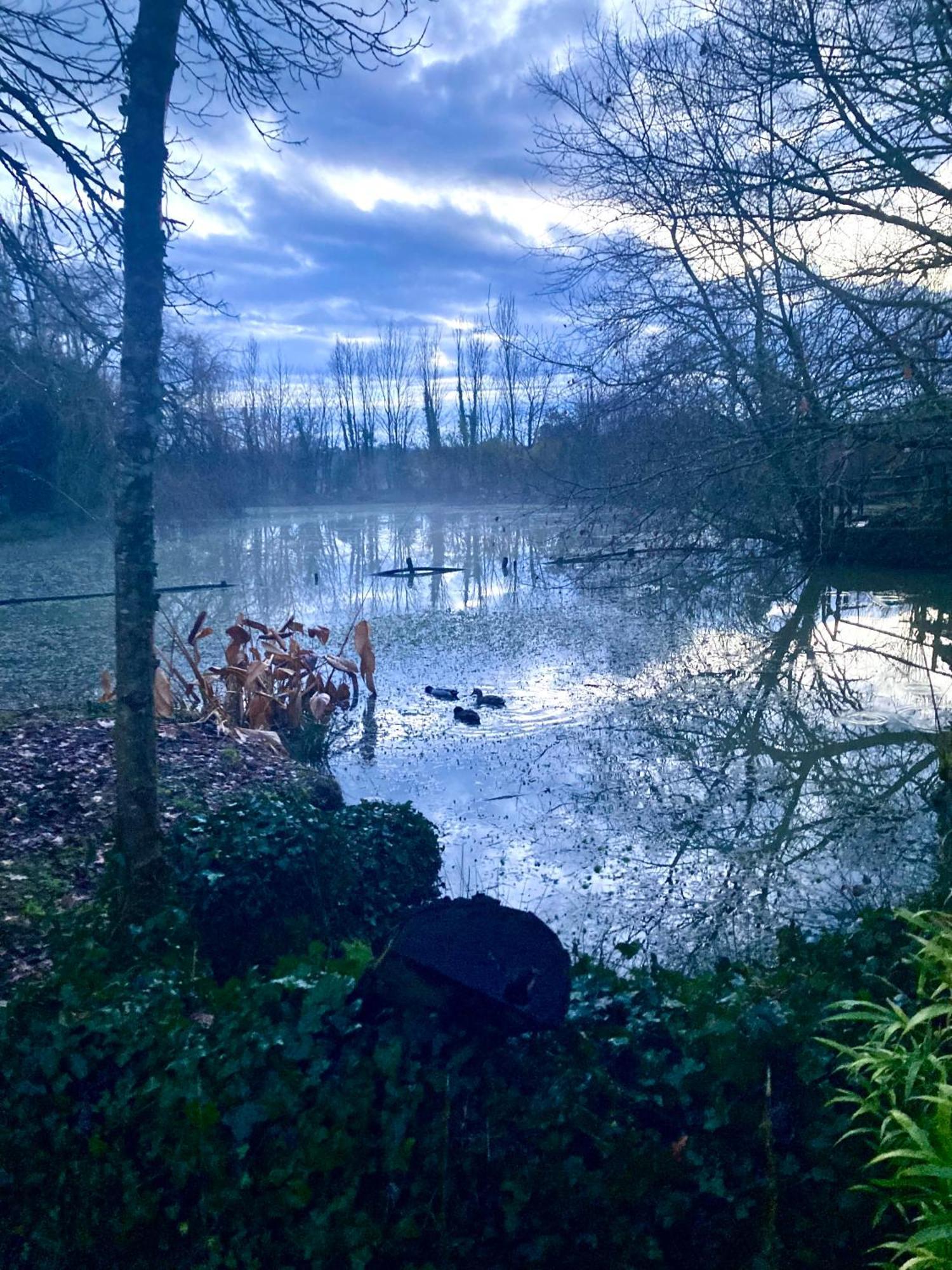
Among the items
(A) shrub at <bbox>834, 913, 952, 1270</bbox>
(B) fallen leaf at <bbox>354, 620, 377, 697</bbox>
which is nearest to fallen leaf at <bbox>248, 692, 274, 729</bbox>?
(B) fallen leaf at <bbox>354, 620, 377, 697</bbox>

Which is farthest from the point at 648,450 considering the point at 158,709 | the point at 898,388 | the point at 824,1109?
the point at 824,1109

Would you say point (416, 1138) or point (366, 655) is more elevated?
point (366, 655)

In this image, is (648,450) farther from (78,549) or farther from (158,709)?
(78,549)

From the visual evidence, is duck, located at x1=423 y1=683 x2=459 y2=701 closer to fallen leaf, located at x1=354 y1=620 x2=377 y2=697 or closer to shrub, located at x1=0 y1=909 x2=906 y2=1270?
fallen leaf, located at x1=354 y1=620 x2=377 y2=697

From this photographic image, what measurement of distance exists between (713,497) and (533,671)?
2.73 metres

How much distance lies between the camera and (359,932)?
4.40 m

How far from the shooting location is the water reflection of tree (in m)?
5.09

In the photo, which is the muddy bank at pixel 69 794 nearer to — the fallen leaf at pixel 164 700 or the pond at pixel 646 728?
the fallen leaf at pixel 164 700

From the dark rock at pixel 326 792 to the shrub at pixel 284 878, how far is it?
98 cm

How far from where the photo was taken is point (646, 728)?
8.23 metres

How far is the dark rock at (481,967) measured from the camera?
2527mm

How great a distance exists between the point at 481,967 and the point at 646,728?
580 cm

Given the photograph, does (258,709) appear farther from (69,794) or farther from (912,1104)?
(912,1104)

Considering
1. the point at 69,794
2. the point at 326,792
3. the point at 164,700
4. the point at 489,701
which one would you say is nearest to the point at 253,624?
the point at 164,700
